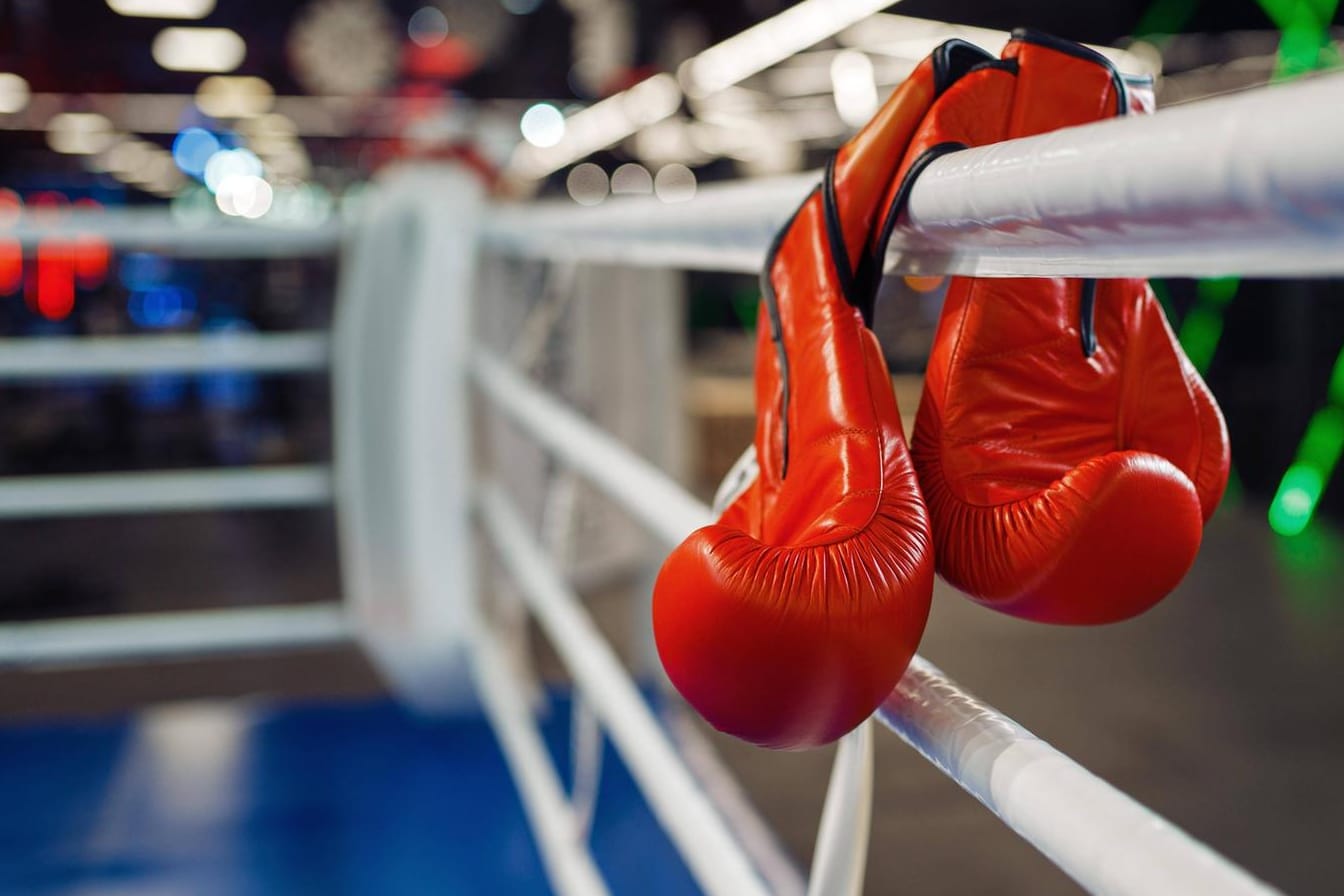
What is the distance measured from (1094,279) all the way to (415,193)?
1.55 metres

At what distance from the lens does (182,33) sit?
43.5 ft

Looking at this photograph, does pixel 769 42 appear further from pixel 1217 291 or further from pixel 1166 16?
pixel 1217 291

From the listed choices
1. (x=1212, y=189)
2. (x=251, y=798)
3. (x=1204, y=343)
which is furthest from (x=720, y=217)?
(x=1204, y=343)

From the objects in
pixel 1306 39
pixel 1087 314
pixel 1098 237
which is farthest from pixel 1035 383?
pixel 1306 39

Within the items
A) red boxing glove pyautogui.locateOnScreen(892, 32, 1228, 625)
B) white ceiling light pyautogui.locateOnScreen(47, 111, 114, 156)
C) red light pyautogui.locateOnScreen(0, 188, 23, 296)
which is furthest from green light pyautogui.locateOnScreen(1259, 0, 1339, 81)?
white ceiling light pyautogui.locateOnScreen(47, 111, 114, 156)

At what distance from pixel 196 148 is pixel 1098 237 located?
24672 mm

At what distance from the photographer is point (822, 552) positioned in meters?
0.44

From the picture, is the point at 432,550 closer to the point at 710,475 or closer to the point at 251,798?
the point at 251,798

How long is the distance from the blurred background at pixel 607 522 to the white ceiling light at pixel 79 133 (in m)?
5.04

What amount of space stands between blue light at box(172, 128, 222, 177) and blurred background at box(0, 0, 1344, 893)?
857 centimetres

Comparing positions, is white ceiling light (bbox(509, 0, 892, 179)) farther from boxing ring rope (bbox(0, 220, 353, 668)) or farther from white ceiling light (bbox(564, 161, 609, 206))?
white ceiling light (bbox(564, 161, 609, 206))

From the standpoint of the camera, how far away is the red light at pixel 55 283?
11516 millimetres

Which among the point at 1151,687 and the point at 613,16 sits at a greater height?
the point at 613,16

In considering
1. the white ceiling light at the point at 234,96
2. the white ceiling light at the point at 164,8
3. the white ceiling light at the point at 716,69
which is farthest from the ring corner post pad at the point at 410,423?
the white ceiling light at the point at 234,96
